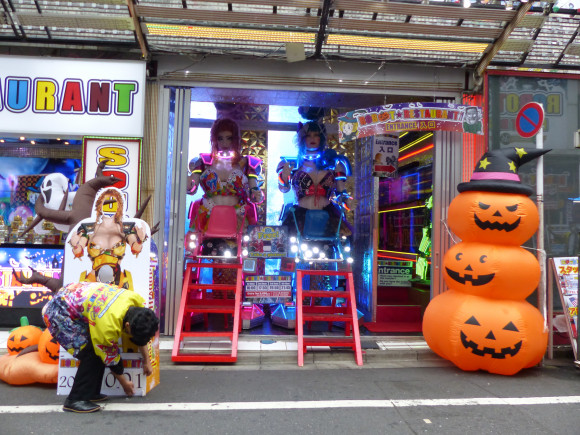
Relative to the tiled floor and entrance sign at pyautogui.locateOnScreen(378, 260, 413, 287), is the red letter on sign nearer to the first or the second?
the tiled floor

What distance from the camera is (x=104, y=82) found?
237 inches

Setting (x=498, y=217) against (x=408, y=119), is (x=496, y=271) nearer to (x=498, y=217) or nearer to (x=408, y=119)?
(x=498, y=217)

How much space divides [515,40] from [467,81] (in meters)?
0.80

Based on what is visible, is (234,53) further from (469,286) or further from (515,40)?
(469,286)

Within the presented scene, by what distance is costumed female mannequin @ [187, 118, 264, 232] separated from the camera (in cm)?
686

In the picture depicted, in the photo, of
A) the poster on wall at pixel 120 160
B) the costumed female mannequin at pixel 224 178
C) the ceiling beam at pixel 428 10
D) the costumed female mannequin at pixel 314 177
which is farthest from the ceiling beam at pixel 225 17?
the costumed female mannequin at pixel 314 177

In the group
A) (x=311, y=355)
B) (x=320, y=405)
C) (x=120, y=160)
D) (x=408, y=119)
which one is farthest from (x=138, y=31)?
(x=320, y=405)

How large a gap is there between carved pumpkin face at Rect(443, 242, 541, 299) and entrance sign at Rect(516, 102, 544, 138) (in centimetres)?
165

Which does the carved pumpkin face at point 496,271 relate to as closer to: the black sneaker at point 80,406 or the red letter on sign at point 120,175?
the black sneaker at point 80,406

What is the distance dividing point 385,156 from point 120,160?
171 inches

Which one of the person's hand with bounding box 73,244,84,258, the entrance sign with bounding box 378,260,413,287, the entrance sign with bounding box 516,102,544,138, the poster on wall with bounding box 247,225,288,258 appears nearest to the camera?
the person's hand with bounding box 73,244,84,258

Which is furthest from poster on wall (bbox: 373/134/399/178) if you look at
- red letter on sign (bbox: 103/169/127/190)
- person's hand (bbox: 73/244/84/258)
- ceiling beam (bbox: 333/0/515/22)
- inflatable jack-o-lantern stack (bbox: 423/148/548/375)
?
person's hand (bbox: 73/244/84/258)

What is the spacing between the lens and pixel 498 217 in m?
4.94

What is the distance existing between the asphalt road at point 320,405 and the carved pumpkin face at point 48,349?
0.28 meters
